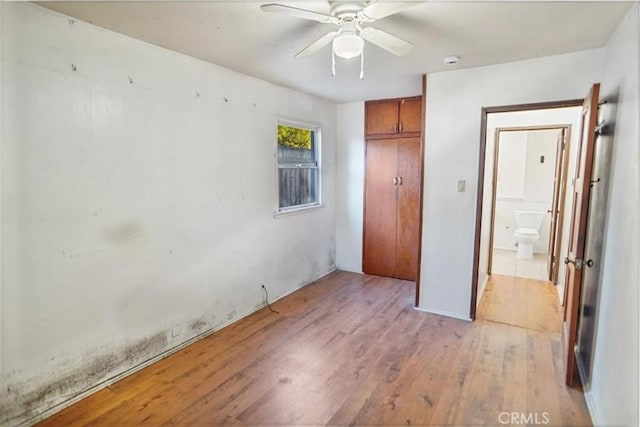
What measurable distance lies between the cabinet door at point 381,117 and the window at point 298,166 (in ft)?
2.36

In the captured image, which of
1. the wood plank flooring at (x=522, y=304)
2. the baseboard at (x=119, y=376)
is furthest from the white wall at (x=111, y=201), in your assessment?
the wood plank flooring at (x=522, y=304)

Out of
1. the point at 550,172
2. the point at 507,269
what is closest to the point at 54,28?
the point at 507,269

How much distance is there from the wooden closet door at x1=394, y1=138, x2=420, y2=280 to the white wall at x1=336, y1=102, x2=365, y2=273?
1.75ft

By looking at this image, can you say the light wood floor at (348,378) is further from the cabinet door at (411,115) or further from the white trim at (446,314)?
the cabinet door at (411,115)

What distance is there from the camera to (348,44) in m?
1.88

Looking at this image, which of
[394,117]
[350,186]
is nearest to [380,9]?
[394,117]

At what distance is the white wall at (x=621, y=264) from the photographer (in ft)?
5.08

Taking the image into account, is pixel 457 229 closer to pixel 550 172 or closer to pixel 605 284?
pixel 605 284

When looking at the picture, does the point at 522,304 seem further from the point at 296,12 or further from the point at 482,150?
the point at 296,12

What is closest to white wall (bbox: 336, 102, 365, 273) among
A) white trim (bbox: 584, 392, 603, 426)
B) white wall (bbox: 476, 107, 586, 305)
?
white wall (bbox: 476, 107, 586, 305)

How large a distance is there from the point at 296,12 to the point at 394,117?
3.00 metres

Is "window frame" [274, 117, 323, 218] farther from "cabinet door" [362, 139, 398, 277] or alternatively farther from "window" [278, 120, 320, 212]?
"cabinet door" [362, 139, 398, 277]

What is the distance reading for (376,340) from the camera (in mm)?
3029

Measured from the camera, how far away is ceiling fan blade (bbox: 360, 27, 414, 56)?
6.37 feet
